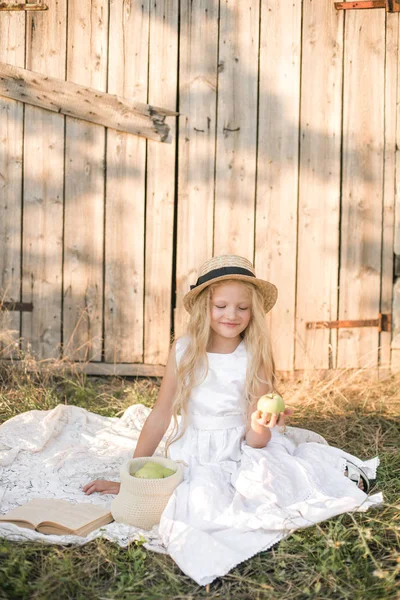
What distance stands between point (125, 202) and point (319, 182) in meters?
1.20

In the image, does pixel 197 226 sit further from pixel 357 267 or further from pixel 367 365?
pixel 367 365

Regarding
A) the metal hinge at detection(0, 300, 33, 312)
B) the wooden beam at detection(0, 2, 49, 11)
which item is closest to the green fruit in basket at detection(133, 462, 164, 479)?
the metal hinge at detection(0, 300, 33, 312)

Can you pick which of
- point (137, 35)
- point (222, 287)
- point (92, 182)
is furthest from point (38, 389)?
point (137, 35)

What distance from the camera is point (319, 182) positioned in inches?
170

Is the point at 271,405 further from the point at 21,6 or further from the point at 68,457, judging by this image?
the point at 21,6

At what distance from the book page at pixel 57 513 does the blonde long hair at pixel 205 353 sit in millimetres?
430

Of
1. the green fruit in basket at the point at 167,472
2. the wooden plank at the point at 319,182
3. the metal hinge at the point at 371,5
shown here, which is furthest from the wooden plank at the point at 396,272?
the green fruit in basket at the point at 167,472

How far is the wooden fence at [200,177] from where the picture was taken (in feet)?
13.9

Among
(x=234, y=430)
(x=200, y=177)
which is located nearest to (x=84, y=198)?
(x=200, y=177)

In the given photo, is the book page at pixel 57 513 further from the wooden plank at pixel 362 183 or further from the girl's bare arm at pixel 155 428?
the wooden plank at pixel 362 183

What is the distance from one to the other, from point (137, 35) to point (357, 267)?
1.95 m

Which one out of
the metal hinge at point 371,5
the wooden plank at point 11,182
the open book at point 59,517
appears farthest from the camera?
the wooden plank at point 11,182

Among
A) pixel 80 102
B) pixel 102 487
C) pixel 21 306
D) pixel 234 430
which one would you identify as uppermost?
pixel 80 102

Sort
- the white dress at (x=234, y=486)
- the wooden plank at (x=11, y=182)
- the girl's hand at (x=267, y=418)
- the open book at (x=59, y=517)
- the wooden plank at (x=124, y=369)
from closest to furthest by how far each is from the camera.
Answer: the white dress at (x=234, y=486), the open book at (x=59, y=517), the girl's hand at (x=267, y=418), the wooden plank at (x=11, y=182), the wooden plank at (x=124, y=369)
